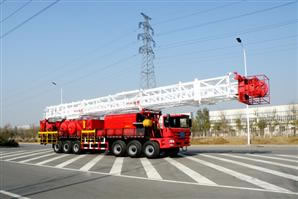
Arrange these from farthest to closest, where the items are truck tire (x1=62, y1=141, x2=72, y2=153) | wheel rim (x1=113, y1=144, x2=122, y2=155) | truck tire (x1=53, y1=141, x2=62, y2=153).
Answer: truck tire (x1=53, y1=141, x2=62, y2=153), truck tire (x1=62, y1=141, x2=72, y2=153), wheel rim (x1=113, y1=144, x2=122, y2=155)

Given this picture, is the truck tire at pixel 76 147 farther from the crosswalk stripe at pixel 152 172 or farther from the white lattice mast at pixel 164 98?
the crosswalk stripe at pixel 152 172

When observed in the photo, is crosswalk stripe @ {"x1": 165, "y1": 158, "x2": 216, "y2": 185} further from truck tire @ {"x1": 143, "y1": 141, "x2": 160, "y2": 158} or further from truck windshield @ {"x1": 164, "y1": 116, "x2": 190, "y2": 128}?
truck windshield @ {"x1": 164, "y1": 116, "x2": 190, "y2": 128}

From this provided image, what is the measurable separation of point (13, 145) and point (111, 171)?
105ft

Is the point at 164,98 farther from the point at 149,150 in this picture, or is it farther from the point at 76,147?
the point at 76,147

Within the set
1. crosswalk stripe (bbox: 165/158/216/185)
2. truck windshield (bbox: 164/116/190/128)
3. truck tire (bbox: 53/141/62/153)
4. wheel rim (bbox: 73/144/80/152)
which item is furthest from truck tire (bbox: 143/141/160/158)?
truck tire (bbox: 53/141/62/153)

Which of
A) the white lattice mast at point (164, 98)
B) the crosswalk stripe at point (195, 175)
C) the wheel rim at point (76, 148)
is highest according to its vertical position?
the white lattice mast at point (164, 98)

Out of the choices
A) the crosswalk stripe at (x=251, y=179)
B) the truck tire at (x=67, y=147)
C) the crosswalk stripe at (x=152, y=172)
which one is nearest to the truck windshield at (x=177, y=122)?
the crosswalk stripe at (x=152, y=172)

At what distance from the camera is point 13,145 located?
134 ft

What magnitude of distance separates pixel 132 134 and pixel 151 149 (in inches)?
63.5

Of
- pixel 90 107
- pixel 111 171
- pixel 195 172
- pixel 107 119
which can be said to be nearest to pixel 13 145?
pixel 90 107

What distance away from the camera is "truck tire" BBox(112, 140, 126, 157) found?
18.9 metres

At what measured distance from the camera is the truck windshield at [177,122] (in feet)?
58.2

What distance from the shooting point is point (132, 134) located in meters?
18.6

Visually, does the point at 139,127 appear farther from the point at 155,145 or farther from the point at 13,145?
the point at 13,145
